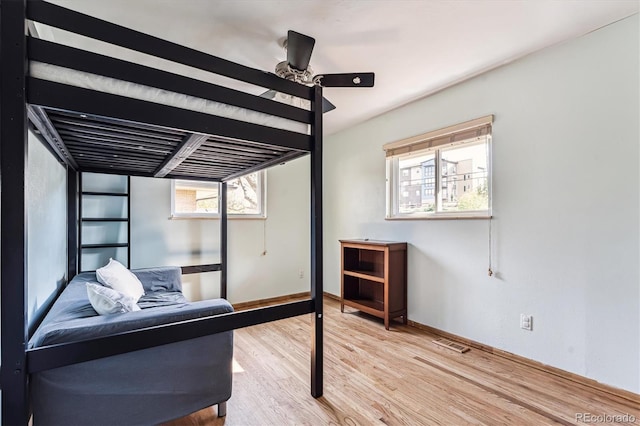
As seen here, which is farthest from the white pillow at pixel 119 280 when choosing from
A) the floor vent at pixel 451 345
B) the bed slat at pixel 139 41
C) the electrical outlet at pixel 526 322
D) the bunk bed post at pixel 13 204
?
the electrical outlet at pixel 526 322

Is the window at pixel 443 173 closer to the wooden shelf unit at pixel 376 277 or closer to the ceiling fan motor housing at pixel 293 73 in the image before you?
the wooden shelf unit at pixel 376 277

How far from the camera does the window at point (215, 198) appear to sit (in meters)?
Answer: 3.70

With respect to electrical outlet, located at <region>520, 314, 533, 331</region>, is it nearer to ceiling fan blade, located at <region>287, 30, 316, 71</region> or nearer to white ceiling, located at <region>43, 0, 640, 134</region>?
white ceiling, located at <region>43, 0, 640, 134</region>

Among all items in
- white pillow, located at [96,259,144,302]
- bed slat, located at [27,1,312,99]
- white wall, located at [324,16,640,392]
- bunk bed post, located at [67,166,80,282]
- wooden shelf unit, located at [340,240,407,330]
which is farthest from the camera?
wooden shelf unit, located at [340,240,407,330]

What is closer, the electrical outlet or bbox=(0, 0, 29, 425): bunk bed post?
bbox=(0, 0, 29, 425): bunk bed post

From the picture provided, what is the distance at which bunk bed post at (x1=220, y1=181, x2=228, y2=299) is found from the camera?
3.63m

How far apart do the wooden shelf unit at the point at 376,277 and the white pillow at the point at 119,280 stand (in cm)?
224

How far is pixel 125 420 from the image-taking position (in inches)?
58.0

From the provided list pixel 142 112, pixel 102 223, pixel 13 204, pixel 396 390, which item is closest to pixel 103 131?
pixel 142 112

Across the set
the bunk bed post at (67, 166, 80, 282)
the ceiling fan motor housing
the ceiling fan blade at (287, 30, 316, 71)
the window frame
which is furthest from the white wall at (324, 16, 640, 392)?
the bunk bed post at (67, 166, 80, 282)

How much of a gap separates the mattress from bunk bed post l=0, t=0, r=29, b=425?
0.24 feet

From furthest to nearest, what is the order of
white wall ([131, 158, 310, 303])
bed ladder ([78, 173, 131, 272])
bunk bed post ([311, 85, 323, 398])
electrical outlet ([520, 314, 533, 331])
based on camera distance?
white wall ([131, 158, 310, 303])
bed ladder ([78, 173, 131, 272])
electrical outlet ([520, 314, 533, 331])
bunk bed post ([311, 85, 323, 398])

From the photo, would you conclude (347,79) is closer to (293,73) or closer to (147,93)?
(293,73)

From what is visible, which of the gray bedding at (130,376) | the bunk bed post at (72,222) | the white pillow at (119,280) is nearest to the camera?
the gray bedding at (130,376)
